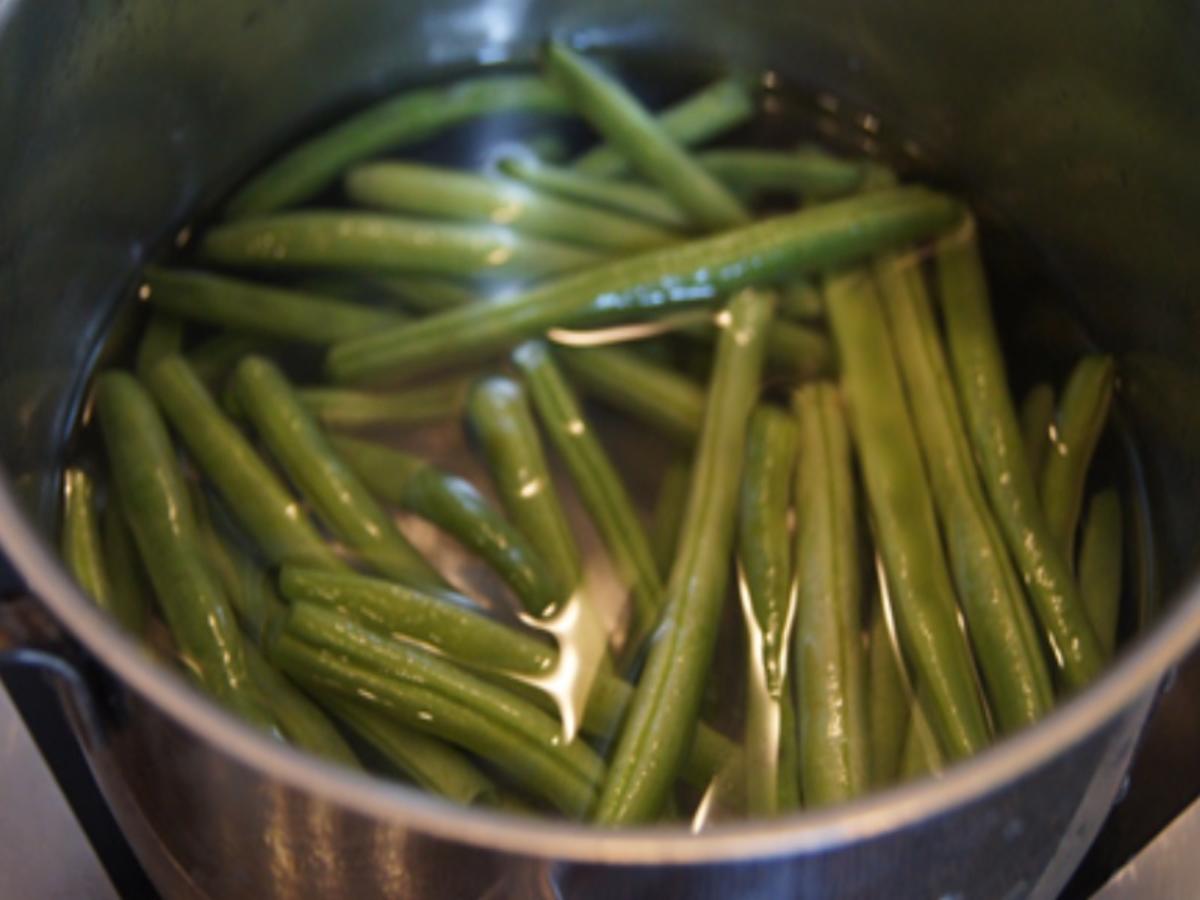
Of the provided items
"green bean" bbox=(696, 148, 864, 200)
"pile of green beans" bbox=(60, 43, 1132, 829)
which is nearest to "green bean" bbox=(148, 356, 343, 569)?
"pile of green beans" bbox=(60, 43, 1132, 829)

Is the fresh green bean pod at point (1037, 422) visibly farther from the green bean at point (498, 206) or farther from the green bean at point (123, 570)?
the green bean at point (123, 570)

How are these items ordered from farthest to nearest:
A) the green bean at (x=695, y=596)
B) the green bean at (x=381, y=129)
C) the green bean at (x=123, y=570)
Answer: the green bean at (x=381, y=129) < the green bean at (x=123, y=570) < the green bean at (x=695, y=596)

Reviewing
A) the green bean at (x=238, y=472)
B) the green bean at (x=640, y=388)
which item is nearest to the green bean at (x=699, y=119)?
the green bean at (x=640, y=388)

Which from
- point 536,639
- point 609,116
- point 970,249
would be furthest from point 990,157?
point 536,639

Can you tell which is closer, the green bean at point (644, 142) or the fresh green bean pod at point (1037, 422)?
the fresh green bean pod at point (1037, 422)

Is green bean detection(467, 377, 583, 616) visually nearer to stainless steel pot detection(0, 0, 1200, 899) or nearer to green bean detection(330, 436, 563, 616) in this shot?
green bean detection(330, 436, 563, 616)

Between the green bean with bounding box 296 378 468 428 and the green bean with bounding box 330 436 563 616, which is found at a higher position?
the green bean with bounding box 296 378 468 428

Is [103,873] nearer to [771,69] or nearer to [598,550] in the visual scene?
[598,550]
